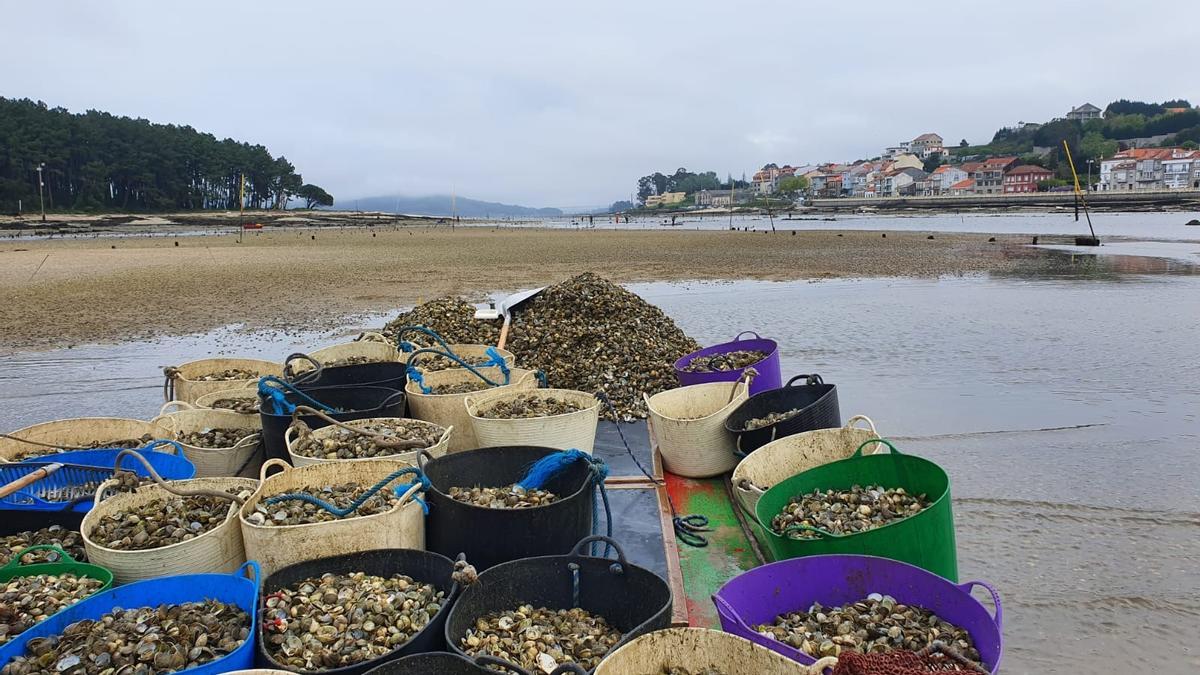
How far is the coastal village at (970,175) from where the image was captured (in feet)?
329

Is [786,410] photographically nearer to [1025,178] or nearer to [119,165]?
[119,165]

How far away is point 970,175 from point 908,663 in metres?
132

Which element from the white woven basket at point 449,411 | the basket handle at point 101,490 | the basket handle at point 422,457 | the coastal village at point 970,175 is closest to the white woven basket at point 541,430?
the white woven basket at point 449,411

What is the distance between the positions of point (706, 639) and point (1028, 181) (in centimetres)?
11933

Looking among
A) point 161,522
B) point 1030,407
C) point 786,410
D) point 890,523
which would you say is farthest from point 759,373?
point 161,522

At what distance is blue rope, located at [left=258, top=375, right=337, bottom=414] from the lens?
4184mm

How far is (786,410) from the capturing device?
4.89 meters

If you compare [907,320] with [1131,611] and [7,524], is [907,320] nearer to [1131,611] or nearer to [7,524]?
[1131,611]

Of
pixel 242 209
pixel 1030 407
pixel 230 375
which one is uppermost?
pixel 242 209

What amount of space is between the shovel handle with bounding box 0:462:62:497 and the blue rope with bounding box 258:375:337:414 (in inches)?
41.6

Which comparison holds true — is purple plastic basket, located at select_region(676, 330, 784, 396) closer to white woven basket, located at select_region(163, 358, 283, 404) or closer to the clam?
white woven basket, located at select_region(163, 358, 283, 404)

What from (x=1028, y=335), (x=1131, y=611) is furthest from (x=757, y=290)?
(x=1131, y=611)

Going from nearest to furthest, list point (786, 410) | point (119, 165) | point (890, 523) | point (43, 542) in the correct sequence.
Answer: point (890, 523) → point (43, 542) → point (786, 410) → point (119, 165)

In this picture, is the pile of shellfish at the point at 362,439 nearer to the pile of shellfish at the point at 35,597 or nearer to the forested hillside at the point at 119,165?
the pile of shellfish at the point at 35,597
